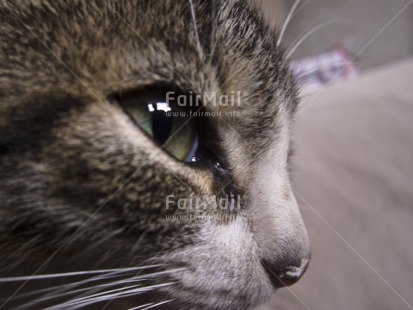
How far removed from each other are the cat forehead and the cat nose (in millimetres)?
154

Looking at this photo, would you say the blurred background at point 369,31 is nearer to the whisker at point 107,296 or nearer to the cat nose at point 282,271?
the cat nose at point 282,271

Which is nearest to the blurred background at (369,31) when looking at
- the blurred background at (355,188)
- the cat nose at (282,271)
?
the blurred background at (355,188)

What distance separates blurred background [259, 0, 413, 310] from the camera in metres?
→ 0.66

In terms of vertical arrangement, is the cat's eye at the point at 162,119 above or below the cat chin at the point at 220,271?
above

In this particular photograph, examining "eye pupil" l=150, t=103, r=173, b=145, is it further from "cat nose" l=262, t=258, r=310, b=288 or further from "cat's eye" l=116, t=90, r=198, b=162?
"cat nose" l=262, t=258, r=310, b=288

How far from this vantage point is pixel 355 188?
78cm

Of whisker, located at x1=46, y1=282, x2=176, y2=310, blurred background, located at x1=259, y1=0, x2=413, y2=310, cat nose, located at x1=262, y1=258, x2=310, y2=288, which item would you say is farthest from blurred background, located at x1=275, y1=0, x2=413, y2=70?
whisker, located at x1=46, y1=282, x2=176, y2=310

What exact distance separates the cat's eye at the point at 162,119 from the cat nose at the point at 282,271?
0.44ft

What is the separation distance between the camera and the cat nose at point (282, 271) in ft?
1.57

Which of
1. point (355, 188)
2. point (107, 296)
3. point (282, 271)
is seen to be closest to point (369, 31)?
point (355, 188)

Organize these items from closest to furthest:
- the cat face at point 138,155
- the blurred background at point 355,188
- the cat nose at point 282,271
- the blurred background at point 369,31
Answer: the cat face at point 138,155
the cat nose at point 282,271
the blurred background at point 355,188
the blurred background at point 369,31

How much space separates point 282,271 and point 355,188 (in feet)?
1.11

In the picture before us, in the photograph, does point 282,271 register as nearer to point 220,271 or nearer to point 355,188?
point 220,271

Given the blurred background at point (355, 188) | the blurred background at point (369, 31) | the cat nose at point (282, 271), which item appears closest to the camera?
the cat nose at point (282, 271)
